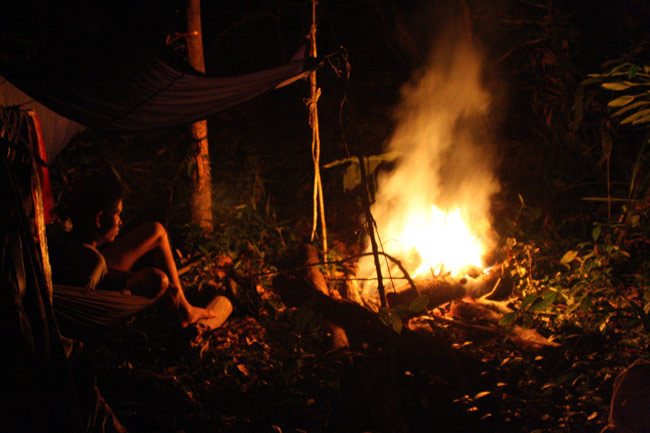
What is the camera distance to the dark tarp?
2.54 metres

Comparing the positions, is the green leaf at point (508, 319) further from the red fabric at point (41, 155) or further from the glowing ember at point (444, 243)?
the red fabric at point (41, 155)

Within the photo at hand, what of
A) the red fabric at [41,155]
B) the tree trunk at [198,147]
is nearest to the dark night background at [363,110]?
the tree trunk at [198,147]

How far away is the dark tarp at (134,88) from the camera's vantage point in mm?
2539

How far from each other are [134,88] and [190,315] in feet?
5.41

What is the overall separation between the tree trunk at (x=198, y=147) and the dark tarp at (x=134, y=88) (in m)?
1.45

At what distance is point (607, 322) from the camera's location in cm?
304

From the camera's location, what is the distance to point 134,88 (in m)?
2.83

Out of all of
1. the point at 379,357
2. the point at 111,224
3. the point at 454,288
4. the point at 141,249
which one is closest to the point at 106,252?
the point at 141,249

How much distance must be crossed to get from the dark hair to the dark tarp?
15.2 inches

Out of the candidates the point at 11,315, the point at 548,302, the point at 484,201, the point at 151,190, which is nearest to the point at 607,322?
the point at 548,302

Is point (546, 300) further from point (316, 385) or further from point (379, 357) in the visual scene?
point (316, 385)

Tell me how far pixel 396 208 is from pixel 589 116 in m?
2.17

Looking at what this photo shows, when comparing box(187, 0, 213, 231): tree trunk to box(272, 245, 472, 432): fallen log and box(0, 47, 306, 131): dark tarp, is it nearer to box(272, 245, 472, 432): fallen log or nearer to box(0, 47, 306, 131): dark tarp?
box(0, 47, 306, 131): dark tarp

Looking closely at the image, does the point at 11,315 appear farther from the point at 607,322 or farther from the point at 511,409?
the point at 607,322
